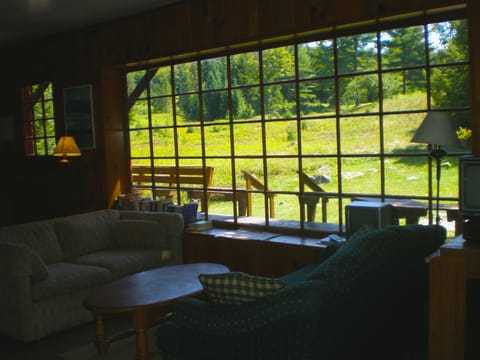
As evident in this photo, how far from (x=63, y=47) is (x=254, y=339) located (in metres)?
4.93

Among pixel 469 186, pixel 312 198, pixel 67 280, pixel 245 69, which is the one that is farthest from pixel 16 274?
pixel 469 186

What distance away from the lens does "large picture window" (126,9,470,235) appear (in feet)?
12.7

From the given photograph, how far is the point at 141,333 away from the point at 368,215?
1.84 meters

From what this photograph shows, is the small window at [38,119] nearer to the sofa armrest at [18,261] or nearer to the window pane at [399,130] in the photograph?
the sofa armrest at [18,261]

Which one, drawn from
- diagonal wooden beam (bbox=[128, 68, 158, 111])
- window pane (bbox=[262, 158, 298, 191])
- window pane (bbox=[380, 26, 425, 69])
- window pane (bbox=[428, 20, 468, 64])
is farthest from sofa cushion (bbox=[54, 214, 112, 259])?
window pane (bbox=[428, 20, 468, 64])

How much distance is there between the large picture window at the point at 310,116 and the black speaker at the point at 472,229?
0.91 meters

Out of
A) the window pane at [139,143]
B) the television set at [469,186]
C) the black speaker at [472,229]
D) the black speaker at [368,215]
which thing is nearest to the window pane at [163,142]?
the window pane at [139,143]

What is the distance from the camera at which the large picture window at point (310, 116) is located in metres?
3.88

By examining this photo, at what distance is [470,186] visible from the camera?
3.20 m

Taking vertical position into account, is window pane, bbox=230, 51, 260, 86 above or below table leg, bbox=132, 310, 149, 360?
above

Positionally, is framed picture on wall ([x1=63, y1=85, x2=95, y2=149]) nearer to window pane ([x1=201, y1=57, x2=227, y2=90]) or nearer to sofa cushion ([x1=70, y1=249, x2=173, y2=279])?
window pane ([x1=201, y1=57, x2=227, y2=90])

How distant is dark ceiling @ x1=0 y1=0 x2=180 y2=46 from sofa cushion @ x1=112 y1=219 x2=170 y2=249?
2140mm

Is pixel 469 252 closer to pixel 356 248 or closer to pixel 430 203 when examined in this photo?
pixel 356 248

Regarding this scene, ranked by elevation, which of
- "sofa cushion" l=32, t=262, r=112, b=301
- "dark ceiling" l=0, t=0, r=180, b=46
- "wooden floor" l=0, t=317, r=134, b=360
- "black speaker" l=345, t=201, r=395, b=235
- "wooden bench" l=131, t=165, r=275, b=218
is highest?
"dark ceiling" l=0, t=0, r=180, b=46
